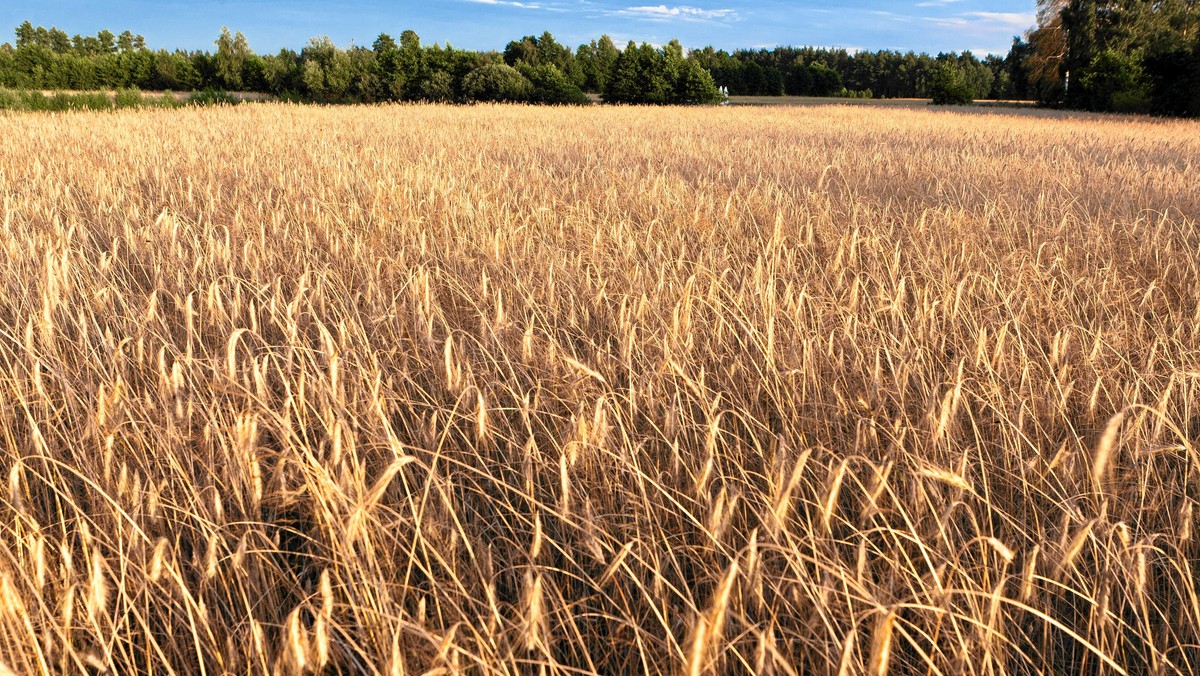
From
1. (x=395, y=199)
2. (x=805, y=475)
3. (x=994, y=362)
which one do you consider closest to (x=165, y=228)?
(x=395, y=199)

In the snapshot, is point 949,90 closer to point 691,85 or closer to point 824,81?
point 691,85

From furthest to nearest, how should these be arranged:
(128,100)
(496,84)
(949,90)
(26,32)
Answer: (26,32), (949,90), (496,84), (128,100)

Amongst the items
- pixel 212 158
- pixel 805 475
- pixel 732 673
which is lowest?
pixel 732 673

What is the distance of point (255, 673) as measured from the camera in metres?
1.07

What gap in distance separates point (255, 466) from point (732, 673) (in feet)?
2.79

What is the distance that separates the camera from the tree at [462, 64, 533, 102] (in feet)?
85.5

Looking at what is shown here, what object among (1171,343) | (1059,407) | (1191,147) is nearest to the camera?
(1059,407)

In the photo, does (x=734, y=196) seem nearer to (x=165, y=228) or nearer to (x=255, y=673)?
(x=165, y=228)

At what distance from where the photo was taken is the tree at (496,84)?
85.5 ft

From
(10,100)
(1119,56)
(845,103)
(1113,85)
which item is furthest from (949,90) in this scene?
(10,100)

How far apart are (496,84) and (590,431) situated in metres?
26.9

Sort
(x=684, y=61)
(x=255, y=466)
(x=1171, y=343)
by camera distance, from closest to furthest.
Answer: (x=255, y=466)
(x=1171, y=343)
(x=684, y=61)

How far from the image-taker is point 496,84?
26312 millimetres

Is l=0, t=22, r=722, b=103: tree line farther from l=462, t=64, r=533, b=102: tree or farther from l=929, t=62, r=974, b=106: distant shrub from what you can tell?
l=929, t=62, r=974, b=106: distant shrub
